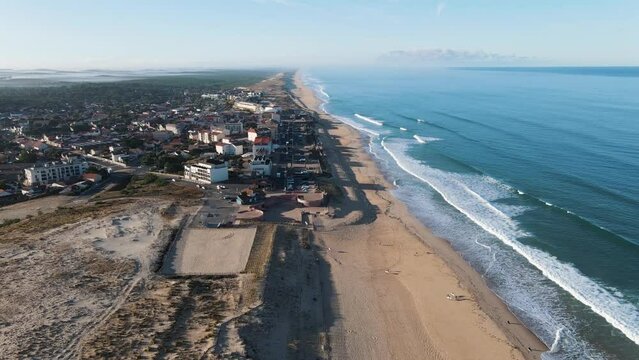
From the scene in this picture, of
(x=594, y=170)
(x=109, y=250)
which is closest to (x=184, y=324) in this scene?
(x=109, y=250)

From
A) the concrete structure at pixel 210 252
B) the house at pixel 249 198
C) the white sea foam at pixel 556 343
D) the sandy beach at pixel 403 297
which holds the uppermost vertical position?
the house at pixel 249 198

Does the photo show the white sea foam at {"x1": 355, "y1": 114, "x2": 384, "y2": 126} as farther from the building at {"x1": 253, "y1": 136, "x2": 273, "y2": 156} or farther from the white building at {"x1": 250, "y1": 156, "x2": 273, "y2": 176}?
the white building at {"x1": 250, "y1": 156, "x2": 273, "y2": 176}

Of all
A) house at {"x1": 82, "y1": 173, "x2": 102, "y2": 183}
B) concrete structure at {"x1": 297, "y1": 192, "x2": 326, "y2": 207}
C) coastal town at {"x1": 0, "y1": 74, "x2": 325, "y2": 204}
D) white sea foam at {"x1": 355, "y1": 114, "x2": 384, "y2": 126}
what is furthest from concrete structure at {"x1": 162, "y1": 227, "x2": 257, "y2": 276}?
white sea foam at {"x1": 355, "y1": 114, "x2": 384, "y2": 126}

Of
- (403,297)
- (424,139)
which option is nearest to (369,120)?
(424,139)

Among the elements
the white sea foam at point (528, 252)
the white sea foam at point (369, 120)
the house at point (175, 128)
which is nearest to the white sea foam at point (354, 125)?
the white sea foam at point (369, 120)

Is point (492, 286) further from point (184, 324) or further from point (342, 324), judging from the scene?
point (184, 324)

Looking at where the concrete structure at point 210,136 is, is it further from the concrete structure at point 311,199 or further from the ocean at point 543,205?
the concrete structure at point 311,199
